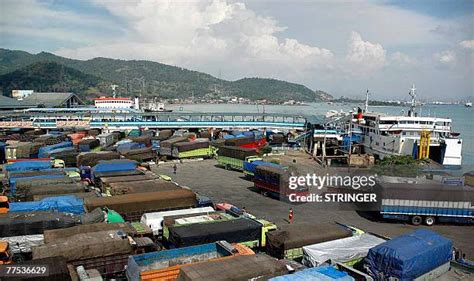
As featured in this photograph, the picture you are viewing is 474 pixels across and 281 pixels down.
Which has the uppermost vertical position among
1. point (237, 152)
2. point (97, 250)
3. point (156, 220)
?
point (237, 152)

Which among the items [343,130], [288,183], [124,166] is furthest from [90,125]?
[288,183]

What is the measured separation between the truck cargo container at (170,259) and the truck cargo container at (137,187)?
10371 mm

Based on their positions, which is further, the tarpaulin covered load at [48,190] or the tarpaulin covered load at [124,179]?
the tarpaulin covered load at [124,179]

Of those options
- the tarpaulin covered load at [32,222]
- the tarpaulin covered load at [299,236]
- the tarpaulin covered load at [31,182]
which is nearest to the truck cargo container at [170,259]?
the tarpaulin covered load at [299,236]

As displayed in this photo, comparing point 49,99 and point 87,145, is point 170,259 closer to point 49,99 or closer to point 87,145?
point 87,145

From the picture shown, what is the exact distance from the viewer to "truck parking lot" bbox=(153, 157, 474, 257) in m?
21.5

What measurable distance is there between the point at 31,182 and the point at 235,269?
18.9 metres

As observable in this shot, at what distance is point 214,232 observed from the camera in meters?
15.8

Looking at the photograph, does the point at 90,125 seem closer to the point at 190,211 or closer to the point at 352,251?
the point at 190,211

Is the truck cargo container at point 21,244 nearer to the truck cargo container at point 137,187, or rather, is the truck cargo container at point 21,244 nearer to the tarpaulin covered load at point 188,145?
the truck cargo container at point 137,187

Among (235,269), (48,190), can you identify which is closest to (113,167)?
(48,190)

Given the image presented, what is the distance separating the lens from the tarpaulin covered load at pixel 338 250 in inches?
555

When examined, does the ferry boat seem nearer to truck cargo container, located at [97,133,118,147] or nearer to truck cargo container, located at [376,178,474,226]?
truck cargo container, located at [376,178,474,226]

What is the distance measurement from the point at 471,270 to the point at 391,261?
3615 mm
